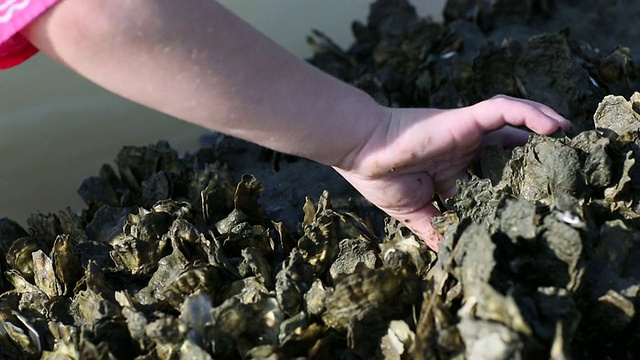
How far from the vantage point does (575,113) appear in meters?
2.09

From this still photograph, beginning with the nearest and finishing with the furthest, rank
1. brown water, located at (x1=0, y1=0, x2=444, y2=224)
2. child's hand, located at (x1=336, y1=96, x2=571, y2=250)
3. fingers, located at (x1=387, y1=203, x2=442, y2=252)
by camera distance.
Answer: child's hand, located at (x1=336, y1=96, x2=571, y2=250) < fingers, located at (x1=387, y1=203, x2=442, y2=252) < brown water, located at (x1=0, y1=0, x2=444, y2=224)

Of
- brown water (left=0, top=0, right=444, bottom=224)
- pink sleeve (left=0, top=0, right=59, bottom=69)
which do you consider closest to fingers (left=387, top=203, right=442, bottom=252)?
pink sleeve (left=0, top=0, right=59, bottom=69)

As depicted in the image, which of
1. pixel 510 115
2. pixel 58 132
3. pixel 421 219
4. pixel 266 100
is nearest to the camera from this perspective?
pixel 266 100

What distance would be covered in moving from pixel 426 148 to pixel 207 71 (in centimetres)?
47

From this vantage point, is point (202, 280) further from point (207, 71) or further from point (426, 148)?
point (426, 148)

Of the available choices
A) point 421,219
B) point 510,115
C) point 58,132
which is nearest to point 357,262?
point 421,219

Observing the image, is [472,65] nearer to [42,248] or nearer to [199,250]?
[199,250]

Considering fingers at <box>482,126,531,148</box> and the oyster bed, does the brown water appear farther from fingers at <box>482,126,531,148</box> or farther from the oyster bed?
fingers at <box>482,126,531,148</box>

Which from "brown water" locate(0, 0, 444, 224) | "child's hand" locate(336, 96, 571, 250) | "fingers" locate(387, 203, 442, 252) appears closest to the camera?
"child's hand" locate(336, 96, 571, 250)

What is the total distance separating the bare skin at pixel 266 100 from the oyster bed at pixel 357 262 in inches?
3.2

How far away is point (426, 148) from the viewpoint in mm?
1555

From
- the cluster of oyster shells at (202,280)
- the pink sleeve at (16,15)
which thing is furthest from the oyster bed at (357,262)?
the pink sleeve at (16,15)

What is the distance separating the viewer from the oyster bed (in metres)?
1.24

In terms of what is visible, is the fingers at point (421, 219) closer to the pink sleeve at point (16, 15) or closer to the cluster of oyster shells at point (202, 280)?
the cluster of oyster shells at point (202, 280)
